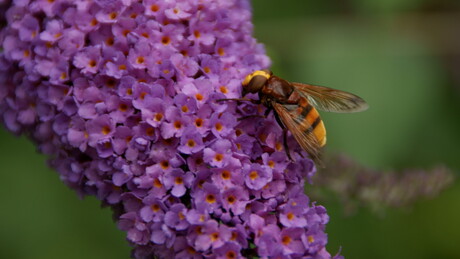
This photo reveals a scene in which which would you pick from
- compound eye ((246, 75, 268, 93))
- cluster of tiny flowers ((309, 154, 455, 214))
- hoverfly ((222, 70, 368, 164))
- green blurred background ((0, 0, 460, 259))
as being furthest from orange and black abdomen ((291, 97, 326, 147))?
green blurred background ((0, 0, 460, 259))

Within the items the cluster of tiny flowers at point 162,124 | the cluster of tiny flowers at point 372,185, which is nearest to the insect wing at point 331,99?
the cluster of tiny flowers at point 162,124

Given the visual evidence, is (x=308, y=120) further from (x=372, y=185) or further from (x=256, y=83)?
(x=372, y=185)

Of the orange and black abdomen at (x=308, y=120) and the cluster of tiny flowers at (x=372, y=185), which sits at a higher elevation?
the orange and black abdomen at (x=308, y=120)

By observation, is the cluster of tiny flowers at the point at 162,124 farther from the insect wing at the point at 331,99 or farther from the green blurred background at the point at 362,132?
the green blurred background at the point at 362,132

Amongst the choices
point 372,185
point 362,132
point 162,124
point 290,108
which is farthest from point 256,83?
point 362,132

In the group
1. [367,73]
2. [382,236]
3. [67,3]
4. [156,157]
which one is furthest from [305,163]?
[367,73]

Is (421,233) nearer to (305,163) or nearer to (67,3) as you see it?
(305,163)
